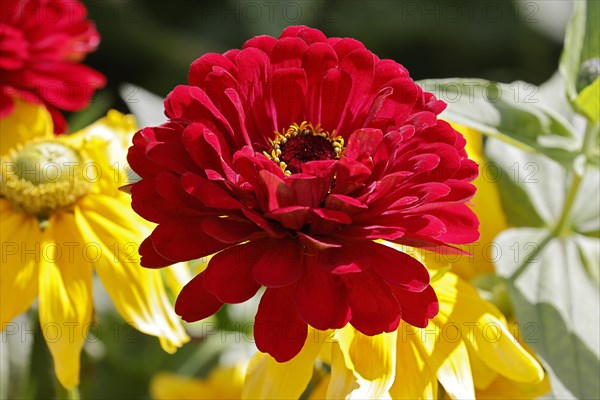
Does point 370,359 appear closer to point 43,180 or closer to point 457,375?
point 457,375

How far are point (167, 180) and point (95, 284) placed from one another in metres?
0.33

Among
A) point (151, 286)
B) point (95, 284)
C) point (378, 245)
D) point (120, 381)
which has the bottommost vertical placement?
A: point (120, 381)

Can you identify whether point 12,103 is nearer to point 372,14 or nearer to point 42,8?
point 42,8

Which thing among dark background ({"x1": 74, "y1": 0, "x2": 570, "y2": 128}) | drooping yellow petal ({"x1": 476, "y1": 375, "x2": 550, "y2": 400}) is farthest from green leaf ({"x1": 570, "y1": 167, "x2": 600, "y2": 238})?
dark background ({"x1": 74, "y1": 0, "x2": 570, "y2": 128})

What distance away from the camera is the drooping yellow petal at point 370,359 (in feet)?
1.77

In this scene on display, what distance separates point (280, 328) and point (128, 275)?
0.18 metres

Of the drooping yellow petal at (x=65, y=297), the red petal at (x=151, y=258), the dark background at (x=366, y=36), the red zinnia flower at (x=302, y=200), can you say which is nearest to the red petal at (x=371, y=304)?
the red zinnia flower at (x=302, y=200)

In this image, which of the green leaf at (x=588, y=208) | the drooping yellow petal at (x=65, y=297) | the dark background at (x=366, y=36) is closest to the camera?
the drooping yellow petal at (x=65, y=297)

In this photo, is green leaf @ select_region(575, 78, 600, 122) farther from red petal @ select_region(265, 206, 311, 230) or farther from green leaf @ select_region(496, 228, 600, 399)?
red petal @ select_region(265, 206, 311, 230)

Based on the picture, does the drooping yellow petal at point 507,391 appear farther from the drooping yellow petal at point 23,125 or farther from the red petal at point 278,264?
the drooping yellow petal at point 23,125

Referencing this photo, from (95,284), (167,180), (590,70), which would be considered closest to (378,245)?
(167,180)

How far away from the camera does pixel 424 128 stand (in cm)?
53

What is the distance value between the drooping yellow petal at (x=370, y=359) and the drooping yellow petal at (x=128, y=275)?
13cm

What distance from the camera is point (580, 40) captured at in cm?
69
